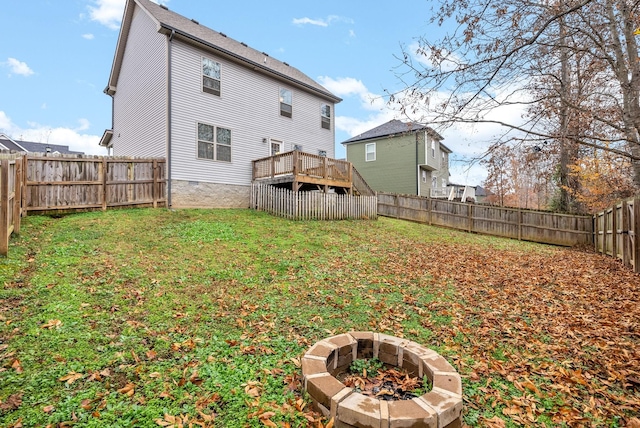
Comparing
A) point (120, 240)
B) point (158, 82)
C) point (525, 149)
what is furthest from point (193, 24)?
point (525, 149)

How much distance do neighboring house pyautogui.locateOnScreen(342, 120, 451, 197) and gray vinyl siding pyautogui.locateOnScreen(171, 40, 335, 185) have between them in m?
8.64

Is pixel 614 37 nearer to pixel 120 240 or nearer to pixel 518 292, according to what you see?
pixel 518 292

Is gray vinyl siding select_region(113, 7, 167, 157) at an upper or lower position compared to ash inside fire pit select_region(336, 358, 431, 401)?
upper

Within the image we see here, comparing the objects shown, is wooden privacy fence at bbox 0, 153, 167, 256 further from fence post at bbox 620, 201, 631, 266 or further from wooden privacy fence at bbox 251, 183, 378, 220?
fence post at bbox 620, 201, 631, 266

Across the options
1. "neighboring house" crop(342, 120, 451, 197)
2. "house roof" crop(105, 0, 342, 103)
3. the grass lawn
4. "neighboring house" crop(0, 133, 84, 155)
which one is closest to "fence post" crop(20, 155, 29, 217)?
the grass lawn

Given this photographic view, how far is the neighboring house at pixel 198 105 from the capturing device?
1184cm

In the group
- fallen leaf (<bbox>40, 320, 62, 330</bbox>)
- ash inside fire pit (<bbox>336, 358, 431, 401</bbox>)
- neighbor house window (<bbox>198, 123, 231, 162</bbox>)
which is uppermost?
neighbor house window (<bbox>198, 123, 231, 162</bbox>)

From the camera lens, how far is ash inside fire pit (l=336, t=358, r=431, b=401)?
8.92 ft

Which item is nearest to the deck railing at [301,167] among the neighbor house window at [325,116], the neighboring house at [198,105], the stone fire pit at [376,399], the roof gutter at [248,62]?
the neighboring house at [198,105]

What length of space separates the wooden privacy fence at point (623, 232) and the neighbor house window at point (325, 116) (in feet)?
43.7

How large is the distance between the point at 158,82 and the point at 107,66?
7833mm

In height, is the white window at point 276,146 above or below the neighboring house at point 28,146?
below

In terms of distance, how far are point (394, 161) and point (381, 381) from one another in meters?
22.4

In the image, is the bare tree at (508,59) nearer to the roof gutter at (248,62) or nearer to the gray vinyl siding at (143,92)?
the gray vinyl siding at (143,92)
